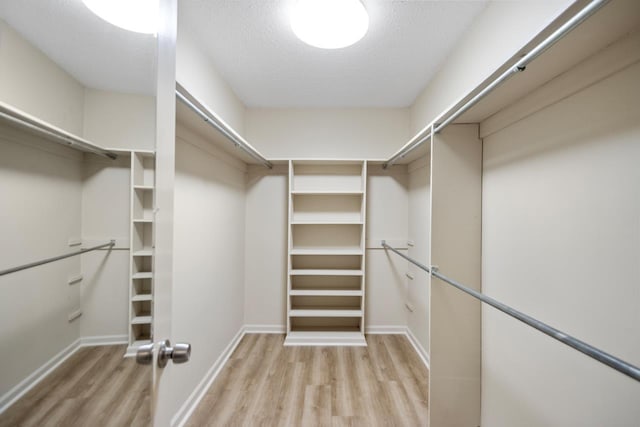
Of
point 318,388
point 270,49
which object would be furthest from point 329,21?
point 318,388

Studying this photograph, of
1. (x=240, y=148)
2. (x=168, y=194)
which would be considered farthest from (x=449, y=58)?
(x=168, y=194)

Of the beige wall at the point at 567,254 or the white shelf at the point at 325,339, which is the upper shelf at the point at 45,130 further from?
the white shelf at the point at 325,339

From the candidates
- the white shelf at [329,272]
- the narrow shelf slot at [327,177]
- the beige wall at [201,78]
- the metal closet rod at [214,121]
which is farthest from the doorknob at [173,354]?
the narrow shelf slot at [327,177]

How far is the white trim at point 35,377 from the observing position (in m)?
0.38

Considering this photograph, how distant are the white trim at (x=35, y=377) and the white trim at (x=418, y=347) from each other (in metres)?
2.45

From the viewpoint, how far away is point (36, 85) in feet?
1.39

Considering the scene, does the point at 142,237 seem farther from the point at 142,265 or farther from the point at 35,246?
the point at 35,246

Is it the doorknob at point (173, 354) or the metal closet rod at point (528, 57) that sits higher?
the metal closet rod at point (528, 57)

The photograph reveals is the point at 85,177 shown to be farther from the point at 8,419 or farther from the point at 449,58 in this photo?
the point at 449,58

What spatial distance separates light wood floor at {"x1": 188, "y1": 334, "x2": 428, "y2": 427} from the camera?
160 centimetres

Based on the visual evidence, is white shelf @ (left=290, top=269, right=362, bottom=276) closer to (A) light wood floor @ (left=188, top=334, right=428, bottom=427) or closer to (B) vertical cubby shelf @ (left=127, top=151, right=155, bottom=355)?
(A) light wood floor @ (left=188, top=334, right=428, bottom=427)

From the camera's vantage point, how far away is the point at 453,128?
56.7 inches

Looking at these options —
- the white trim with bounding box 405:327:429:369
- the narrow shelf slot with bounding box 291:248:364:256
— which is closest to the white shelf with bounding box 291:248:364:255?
the narrow shelf slot with bounding box 291:248:364:256

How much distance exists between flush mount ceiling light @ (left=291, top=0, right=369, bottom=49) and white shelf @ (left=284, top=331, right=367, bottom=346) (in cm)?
253
